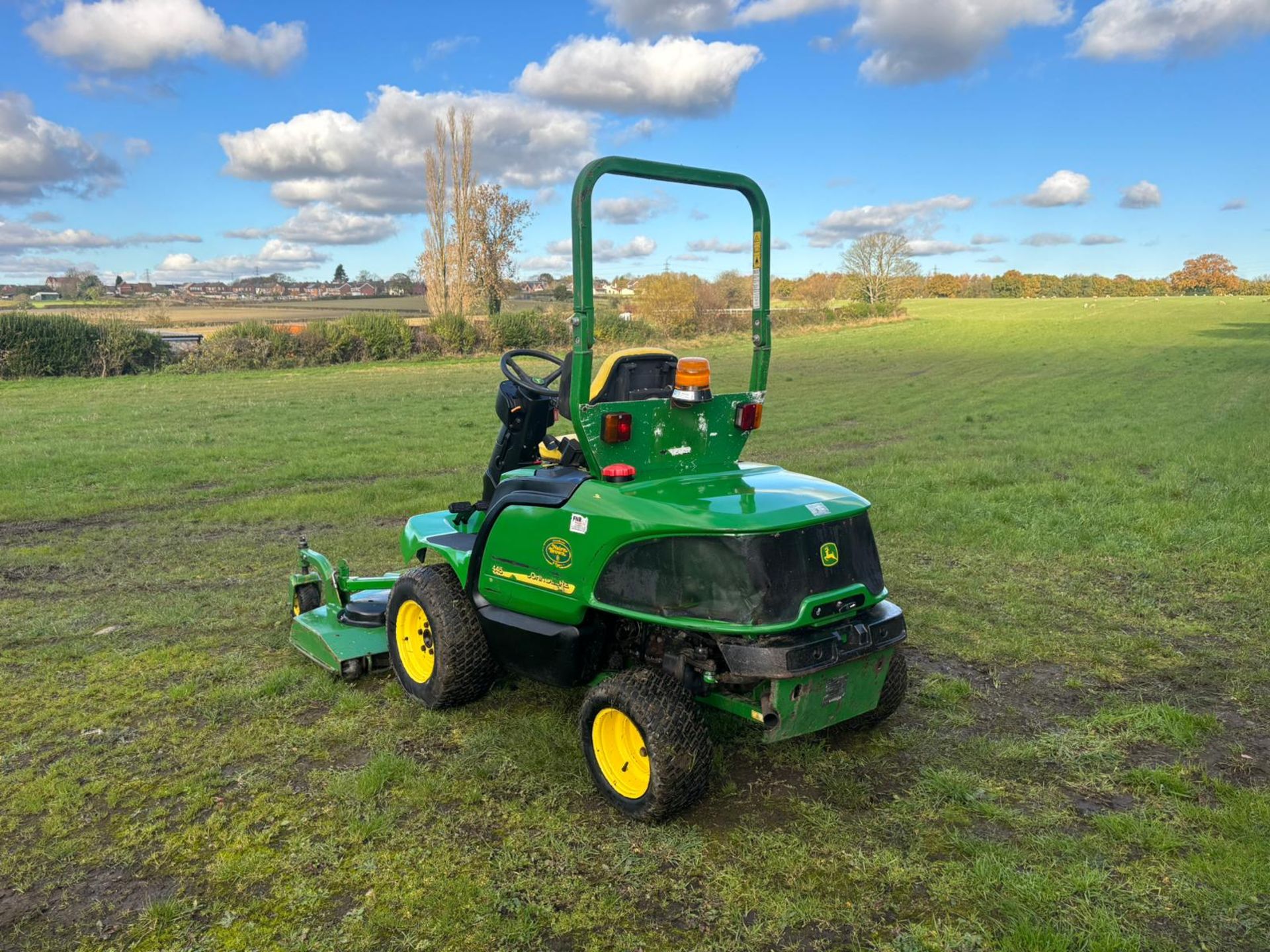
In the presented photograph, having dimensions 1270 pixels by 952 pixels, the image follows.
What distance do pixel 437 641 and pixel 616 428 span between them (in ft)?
5.34

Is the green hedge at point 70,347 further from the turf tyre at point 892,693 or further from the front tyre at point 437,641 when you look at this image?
the turf tyre at point 892,693

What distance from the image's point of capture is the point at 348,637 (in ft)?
18.9

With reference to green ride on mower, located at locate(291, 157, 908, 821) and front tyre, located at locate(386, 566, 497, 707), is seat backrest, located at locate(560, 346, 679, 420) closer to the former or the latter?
green ride on mower, located at locate(291, 157, 908, 821)

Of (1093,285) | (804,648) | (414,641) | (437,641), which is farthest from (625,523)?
(1093,285)

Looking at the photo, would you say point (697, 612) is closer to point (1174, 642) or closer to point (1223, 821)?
point (1223, 821)

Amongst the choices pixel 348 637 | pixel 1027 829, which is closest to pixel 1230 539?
pixel 1027 829

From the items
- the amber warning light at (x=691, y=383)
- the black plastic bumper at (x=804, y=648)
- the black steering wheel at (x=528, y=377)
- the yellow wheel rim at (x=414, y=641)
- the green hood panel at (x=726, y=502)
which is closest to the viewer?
the black plastic bumper at (x=804, y=648)

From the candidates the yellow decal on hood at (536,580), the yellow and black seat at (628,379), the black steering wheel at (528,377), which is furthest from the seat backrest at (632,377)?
the yellow decal on hood at (536,580)

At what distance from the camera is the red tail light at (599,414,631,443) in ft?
14.1

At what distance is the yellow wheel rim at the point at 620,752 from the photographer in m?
4.06

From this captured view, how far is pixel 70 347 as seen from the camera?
29250mm

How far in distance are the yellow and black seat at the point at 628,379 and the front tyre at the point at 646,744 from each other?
129 cm

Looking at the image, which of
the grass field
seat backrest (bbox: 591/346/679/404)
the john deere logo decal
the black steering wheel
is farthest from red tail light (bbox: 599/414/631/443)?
the grass field

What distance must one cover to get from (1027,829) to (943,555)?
461cm
